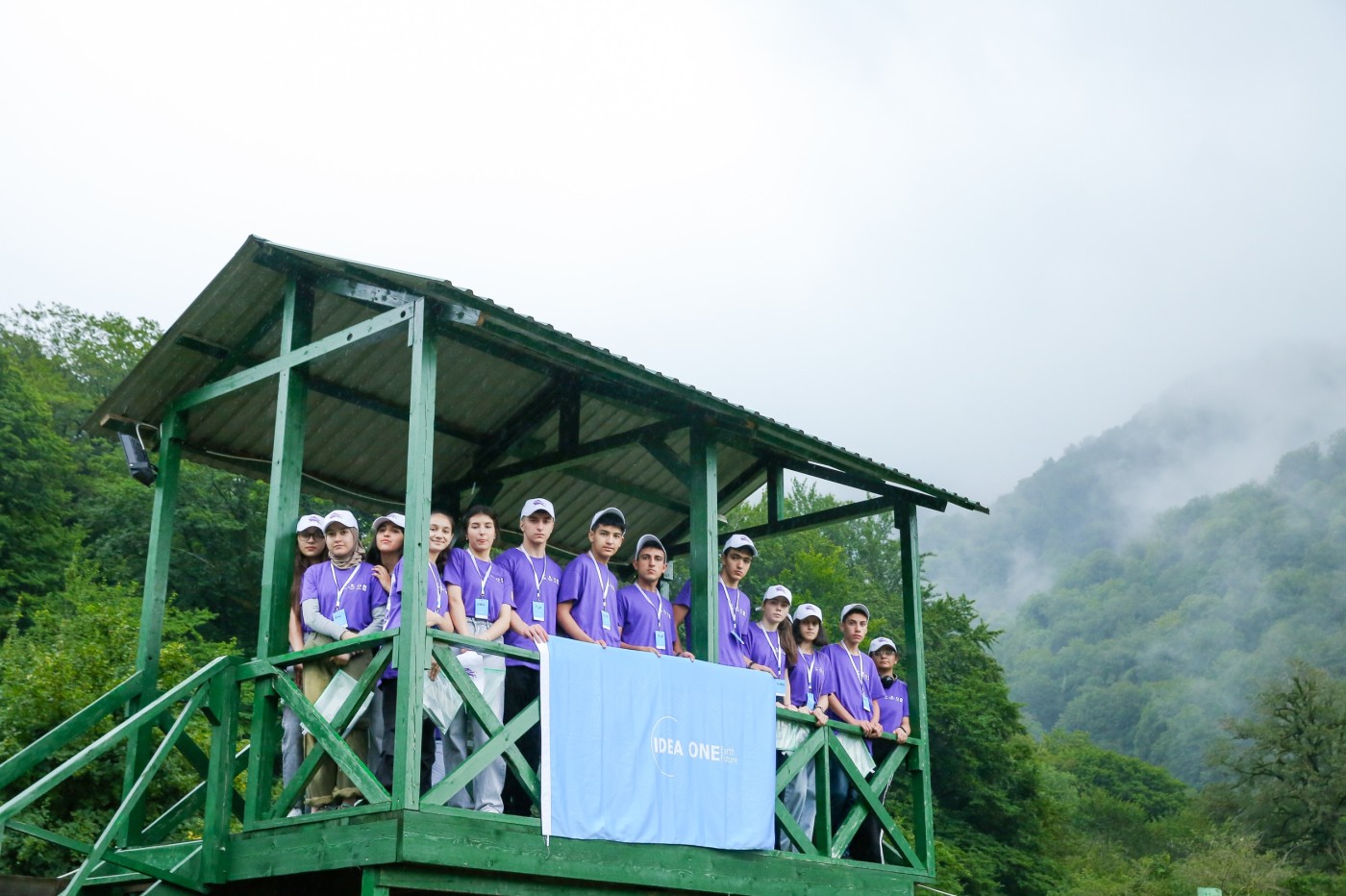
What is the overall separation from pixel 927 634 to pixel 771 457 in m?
37.3

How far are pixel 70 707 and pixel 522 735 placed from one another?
12.3 m

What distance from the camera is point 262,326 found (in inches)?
383

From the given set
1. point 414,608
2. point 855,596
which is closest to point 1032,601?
point 855,596

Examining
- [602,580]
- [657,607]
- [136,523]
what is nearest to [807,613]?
[657,607]

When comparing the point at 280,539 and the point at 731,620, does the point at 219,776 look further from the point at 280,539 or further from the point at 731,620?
the point at 731,620

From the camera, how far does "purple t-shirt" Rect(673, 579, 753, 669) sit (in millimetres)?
9805

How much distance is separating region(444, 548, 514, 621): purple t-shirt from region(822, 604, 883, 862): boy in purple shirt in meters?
3.12

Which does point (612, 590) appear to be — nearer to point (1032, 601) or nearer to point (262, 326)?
point (262, 326)

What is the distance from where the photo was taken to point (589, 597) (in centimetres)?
878

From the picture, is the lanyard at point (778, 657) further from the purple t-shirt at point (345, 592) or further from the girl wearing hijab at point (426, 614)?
the purple t-shirt at point (345, 592)

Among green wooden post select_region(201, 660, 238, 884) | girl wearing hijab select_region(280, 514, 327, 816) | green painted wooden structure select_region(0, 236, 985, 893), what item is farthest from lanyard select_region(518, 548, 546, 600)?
green wooden post select_region(201, 660, 238, 884)

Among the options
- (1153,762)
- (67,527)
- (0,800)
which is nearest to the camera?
(0,800)

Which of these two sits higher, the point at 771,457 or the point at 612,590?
the point at 771,457

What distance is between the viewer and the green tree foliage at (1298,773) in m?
52.7
